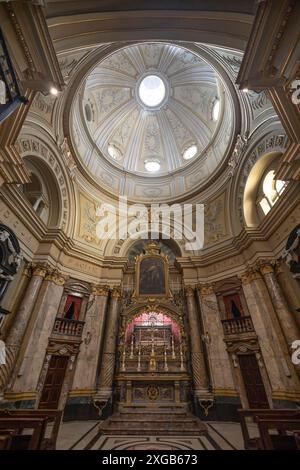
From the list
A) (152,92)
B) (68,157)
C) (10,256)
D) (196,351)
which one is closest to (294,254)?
(196,351)

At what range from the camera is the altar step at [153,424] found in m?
6.49

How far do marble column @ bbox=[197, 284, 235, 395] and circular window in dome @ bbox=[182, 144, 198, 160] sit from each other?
1014cm

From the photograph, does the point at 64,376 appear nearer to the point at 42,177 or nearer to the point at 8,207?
the point at 8,207

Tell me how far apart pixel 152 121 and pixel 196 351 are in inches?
683

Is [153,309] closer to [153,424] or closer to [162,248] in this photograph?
[162,248]

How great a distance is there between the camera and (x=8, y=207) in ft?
25.8

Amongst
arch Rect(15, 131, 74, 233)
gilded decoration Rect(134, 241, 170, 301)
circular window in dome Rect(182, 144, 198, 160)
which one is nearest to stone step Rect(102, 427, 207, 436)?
gilded decoration Rect(134, 241, 170, 301)

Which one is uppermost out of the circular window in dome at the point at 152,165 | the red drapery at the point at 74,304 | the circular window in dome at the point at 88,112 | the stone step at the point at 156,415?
the circular window in dome at the point at 88,112

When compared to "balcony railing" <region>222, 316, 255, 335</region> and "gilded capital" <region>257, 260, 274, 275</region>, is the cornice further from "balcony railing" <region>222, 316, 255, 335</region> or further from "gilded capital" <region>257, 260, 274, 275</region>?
"gilded capital" <region>257, 260, 274, 275</region>

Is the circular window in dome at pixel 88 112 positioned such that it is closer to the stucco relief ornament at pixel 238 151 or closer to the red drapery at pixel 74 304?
the stucco relief ornament at pixel 238 151

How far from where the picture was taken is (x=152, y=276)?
12258 mm

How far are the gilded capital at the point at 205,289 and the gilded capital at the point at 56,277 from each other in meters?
6.93

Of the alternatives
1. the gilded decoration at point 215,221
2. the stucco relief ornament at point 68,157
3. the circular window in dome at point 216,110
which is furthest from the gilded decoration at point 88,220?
the circular window in dome at point 216,110

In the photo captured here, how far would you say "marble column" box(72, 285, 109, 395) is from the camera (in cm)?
891
